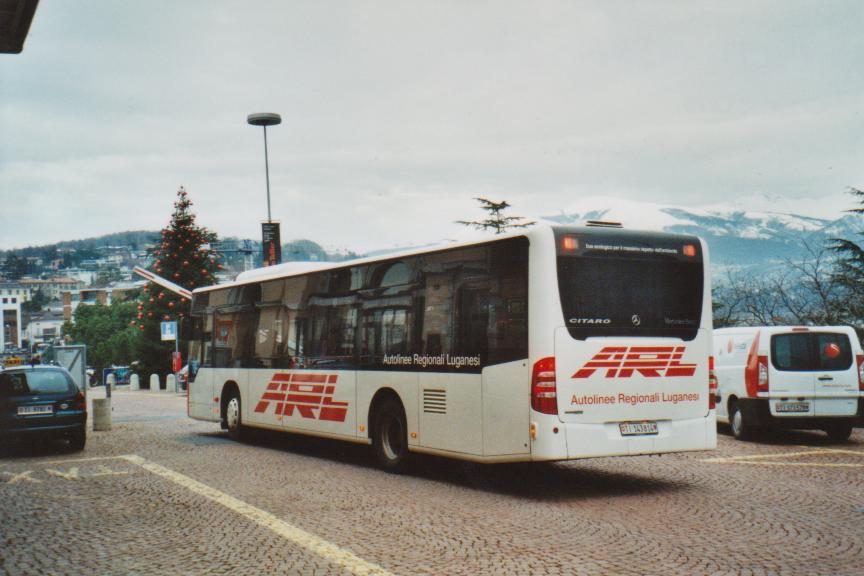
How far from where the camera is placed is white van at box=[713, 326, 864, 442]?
50.8 feet

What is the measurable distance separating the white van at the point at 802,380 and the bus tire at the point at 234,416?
28.7 feet

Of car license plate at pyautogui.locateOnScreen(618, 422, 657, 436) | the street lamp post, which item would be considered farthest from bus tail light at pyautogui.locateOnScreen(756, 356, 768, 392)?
the street lamp post

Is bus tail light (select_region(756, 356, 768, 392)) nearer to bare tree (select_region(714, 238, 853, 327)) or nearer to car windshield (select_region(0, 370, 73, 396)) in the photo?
bare tree (select_region(714, 238, 853, 327))

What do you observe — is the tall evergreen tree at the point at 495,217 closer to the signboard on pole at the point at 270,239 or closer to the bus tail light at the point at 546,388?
the signboard on pole at the point at 270,239

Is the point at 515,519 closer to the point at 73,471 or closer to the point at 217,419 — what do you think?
the point at 73,471

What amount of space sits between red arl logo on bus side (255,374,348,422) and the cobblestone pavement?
0.72 metres

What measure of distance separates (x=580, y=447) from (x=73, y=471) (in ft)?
24.5

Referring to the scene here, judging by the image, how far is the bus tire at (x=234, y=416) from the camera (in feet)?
57.4

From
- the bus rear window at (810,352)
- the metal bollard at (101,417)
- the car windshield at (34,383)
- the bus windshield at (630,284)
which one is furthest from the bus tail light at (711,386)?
the metal bollard at (101,417)

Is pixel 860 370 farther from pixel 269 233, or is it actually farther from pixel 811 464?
pixel 269 233

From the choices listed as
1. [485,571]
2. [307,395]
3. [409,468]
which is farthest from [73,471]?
[485,571]

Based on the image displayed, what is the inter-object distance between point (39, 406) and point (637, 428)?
10382 mm

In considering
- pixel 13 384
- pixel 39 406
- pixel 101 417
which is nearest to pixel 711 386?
pixel 39 406

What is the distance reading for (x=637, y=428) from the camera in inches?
405
